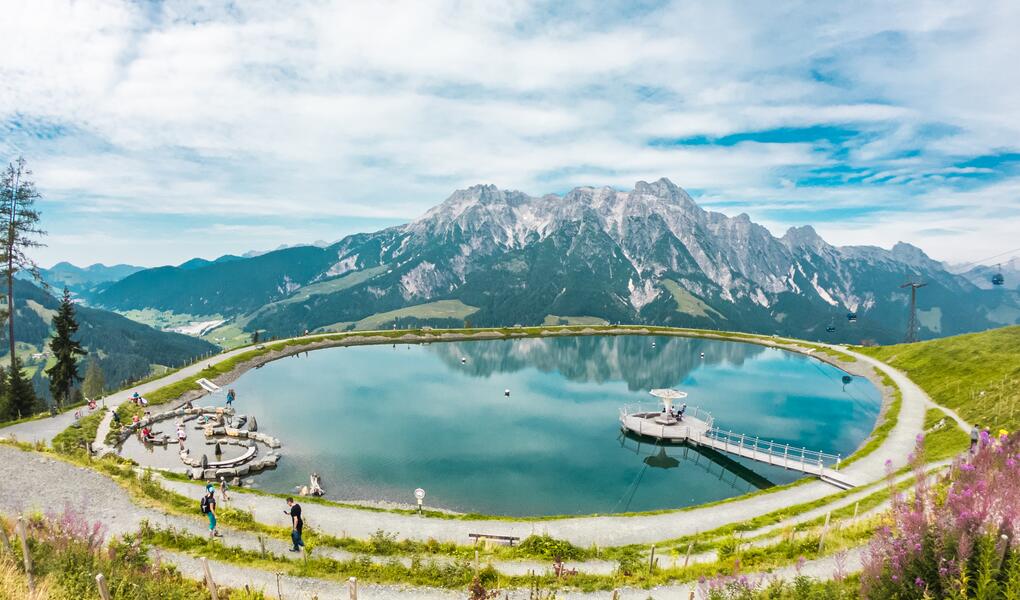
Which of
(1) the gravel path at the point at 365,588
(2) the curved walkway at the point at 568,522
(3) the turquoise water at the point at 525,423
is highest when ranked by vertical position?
(1) the gravel path at the point at 365,588

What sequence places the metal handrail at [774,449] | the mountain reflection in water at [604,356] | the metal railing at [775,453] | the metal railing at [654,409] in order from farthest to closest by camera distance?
the mountain reflection in water at [604,356], the metal railing at [654,409], the metal handrail at [774,449], the metal railing at [775,453]

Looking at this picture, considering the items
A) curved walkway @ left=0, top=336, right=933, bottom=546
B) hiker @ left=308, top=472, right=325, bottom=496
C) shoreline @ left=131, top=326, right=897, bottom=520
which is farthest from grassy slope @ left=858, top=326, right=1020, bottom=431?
hiker @ left=308, top=472, right=325, bottom=496

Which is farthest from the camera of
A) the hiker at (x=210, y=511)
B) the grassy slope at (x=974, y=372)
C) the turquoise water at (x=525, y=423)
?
the grassy slope at (x=974, y=372)

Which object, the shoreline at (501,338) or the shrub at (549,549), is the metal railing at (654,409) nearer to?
the shoreline at (501,338)

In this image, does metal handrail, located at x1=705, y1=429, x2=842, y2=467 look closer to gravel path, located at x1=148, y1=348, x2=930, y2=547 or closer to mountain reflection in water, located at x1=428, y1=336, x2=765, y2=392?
gravel path, located at x1=148, y1=348, x2=930, y2=547

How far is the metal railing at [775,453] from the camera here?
48.6 metres

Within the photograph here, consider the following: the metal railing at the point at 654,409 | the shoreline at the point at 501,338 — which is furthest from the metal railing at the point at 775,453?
the shoreline at the point at 501,338

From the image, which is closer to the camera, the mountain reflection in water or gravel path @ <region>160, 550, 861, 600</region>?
gravel path @ <region>160, 550, 861, 600</region>

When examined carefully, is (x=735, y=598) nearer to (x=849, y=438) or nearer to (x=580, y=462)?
(x=580, y=462)

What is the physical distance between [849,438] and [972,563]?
62.2m

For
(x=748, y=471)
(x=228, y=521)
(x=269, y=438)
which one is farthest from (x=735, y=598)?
(x=269, y=438)

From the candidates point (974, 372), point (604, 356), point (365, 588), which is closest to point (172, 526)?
point (365, 588)

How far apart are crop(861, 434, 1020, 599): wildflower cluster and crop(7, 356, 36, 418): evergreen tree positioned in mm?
94173

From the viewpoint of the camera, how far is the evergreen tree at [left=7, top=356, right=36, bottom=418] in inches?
2611
